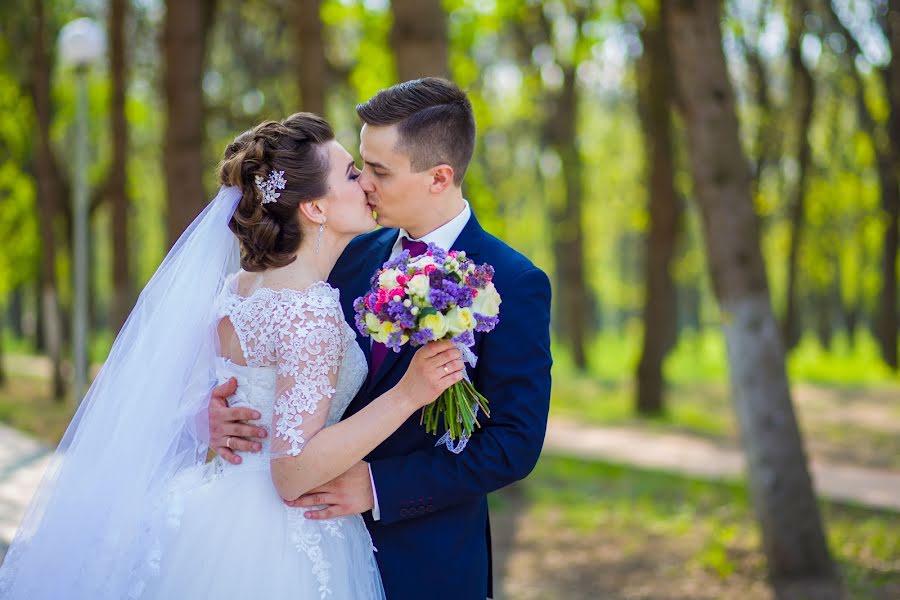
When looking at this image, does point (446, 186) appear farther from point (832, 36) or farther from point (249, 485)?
point (832, 36)

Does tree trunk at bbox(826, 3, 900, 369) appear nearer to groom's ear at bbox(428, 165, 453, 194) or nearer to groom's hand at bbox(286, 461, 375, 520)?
groom's ear at bbox(428, 165, 453, 194)

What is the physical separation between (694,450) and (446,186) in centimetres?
1092

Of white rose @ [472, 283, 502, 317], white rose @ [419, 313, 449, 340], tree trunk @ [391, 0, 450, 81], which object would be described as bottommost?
white rose @ [419, 313, 449, 340]

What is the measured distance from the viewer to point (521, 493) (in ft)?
34.5

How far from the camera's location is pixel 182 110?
1048 centimetres

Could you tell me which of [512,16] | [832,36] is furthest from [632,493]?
[832,36]

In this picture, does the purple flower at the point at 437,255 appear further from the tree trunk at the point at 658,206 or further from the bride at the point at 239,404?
the tree trunk at the point at 658,206

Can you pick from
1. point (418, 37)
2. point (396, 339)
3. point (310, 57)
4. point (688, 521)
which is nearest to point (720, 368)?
point (688, 521)

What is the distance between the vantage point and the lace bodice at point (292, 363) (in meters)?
2.99

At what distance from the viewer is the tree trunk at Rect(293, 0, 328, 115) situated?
10.6 meters

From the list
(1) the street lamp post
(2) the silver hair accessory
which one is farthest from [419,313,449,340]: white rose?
(1) the street lamp post

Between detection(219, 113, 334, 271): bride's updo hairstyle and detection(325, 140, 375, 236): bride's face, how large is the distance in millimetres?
29

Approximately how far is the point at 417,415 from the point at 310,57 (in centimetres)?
810

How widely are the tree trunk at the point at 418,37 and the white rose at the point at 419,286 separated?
18.0 ft
